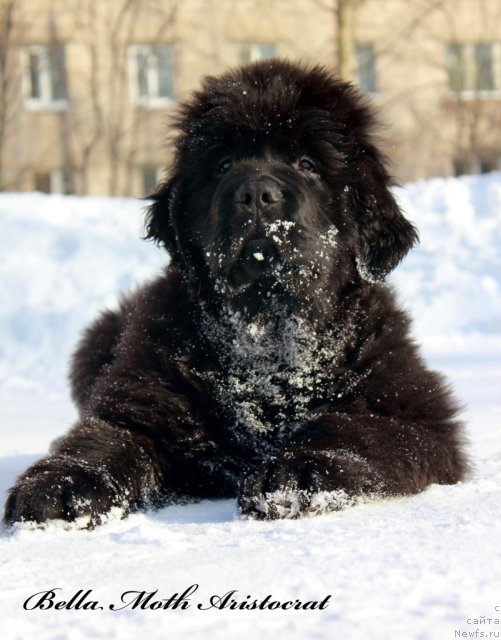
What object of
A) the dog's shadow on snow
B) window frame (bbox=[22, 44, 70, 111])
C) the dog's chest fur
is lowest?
the dog's shadow on snow

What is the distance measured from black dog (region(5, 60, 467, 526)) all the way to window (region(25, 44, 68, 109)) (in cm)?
1458

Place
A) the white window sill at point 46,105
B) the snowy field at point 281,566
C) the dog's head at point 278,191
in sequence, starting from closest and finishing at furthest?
the snowy field at point 281,566, the dog's head at point 278,191, the white window sill at point 46,105

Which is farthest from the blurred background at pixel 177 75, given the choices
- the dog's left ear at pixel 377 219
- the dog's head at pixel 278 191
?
the dog's left ear at pixel 377 219

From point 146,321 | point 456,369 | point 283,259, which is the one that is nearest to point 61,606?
point 283,259

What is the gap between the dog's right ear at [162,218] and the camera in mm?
3348

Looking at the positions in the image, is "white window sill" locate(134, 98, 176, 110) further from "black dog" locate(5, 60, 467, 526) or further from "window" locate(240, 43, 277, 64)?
"black dog" locate(5, 60, 467, 526)

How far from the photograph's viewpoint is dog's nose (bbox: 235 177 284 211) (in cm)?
280

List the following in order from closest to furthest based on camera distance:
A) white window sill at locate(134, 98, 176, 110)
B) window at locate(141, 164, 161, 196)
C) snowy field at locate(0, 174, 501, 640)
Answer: snowy field at locate(0, 174, 501, 640) < white window sill at locate(134, 98, 176, 110) < window at locate(141, 164, 161, 196)

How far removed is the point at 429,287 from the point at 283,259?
512 centimetres

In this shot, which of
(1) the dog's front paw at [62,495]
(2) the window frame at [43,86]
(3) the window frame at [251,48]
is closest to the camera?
(1) the dog's front paw at [62,495]

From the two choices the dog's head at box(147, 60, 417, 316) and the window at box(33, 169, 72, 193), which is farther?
the window at box(33, 169, 72, 193)

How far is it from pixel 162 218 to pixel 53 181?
1497cm

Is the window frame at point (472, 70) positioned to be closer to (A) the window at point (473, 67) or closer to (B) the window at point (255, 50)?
(A) the window at point (473, 67)

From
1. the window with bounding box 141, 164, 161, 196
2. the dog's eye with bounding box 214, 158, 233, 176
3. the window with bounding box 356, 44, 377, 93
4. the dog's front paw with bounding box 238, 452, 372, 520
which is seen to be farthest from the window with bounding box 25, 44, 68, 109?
the dog's front paw with bounding box 238, 452, 372, 520
